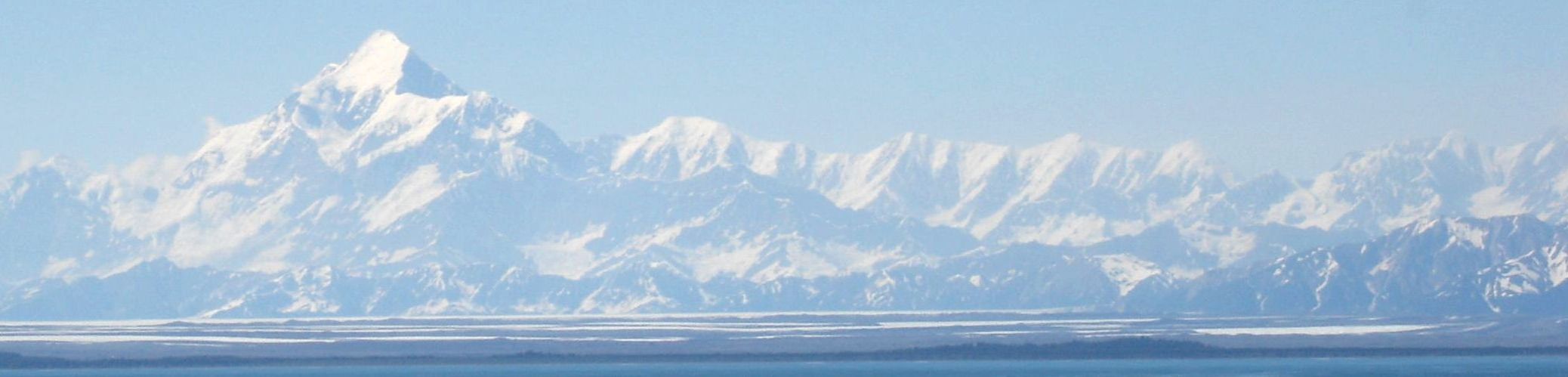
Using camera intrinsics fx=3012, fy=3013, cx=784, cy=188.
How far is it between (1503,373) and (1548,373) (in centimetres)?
397

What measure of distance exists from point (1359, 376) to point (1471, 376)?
311 inches

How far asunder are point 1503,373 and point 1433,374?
14.9ft

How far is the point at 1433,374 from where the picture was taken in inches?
7859

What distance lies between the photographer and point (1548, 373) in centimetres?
19475

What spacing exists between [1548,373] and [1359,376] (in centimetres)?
1224

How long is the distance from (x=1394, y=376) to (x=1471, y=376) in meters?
6.07

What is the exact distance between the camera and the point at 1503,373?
198125 mm

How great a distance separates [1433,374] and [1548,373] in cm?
803

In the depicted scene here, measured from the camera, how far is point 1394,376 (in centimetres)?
19912

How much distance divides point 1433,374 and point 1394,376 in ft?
9.02

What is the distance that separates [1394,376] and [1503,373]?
23.2ft
